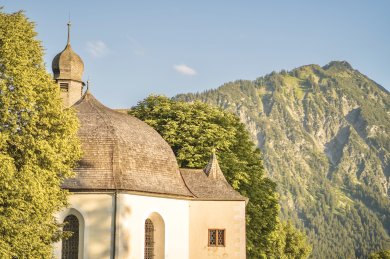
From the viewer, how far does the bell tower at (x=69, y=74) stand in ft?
141

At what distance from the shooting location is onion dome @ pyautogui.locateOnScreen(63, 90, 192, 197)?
32.1m

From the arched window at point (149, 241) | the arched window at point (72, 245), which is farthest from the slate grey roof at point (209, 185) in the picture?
the arched window at point (72, 245)

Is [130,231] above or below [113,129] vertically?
below

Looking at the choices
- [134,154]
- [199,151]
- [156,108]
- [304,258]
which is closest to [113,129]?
[134,154]

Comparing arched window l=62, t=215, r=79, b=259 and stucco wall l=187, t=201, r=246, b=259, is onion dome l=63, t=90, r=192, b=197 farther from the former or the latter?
arched window l=62, t=215, r=79, b=259

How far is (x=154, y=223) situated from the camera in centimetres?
3475

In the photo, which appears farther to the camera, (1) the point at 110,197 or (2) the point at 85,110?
(2) the point at 85,110

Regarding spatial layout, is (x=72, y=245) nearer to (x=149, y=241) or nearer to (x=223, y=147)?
(x=149, y=241)

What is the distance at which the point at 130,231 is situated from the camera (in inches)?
1271

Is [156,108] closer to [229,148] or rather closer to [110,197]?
[229,148]

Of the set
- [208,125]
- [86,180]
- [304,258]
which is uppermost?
[208,125]

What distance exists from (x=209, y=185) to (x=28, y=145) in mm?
15935

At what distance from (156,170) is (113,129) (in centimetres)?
346

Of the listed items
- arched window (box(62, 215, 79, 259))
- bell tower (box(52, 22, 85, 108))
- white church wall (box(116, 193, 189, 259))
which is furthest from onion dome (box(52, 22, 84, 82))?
arched window (box(62, 215, 79, 259))
